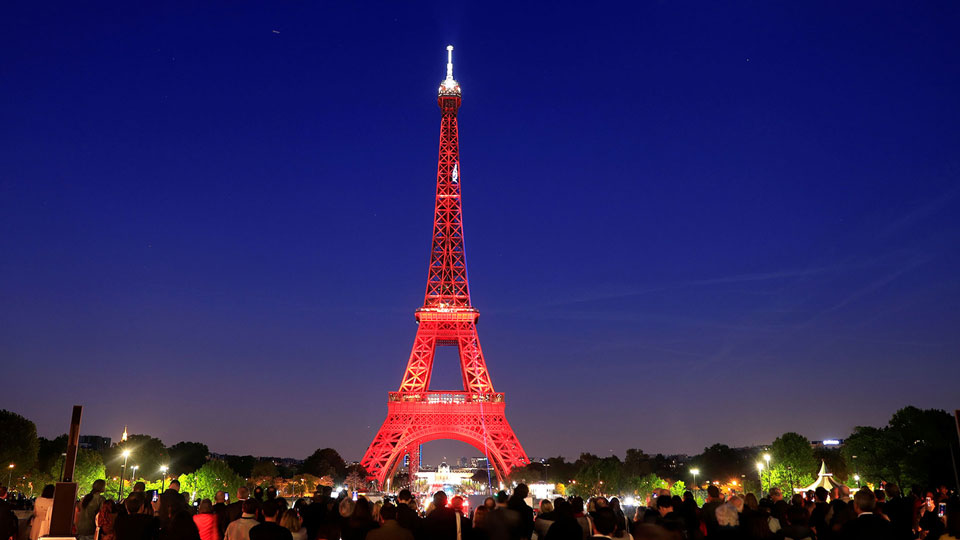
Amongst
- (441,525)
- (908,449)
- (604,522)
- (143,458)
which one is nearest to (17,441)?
(143,458)

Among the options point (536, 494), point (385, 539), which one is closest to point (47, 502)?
point (385, 539)

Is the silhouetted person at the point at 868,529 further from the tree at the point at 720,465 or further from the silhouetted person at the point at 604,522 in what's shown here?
the tree at the point at 720,465

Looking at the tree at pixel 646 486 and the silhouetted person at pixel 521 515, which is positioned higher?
the silhouetted person at pixel 521 515

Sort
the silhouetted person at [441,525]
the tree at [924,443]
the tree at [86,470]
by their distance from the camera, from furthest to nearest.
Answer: the tree at [86,470], the tree at [924,443], the silhouetted person at [441,525]

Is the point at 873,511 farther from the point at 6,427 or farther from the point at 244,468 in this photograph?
the point at 244,468

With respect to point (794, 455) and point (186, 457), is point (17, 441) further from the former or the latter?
point (794, 455)

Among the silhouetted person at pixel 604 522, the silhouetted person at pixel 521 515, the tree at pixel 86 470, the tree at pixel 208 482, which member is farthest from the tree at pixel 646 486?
the silhouetted person at pixel 604 522
